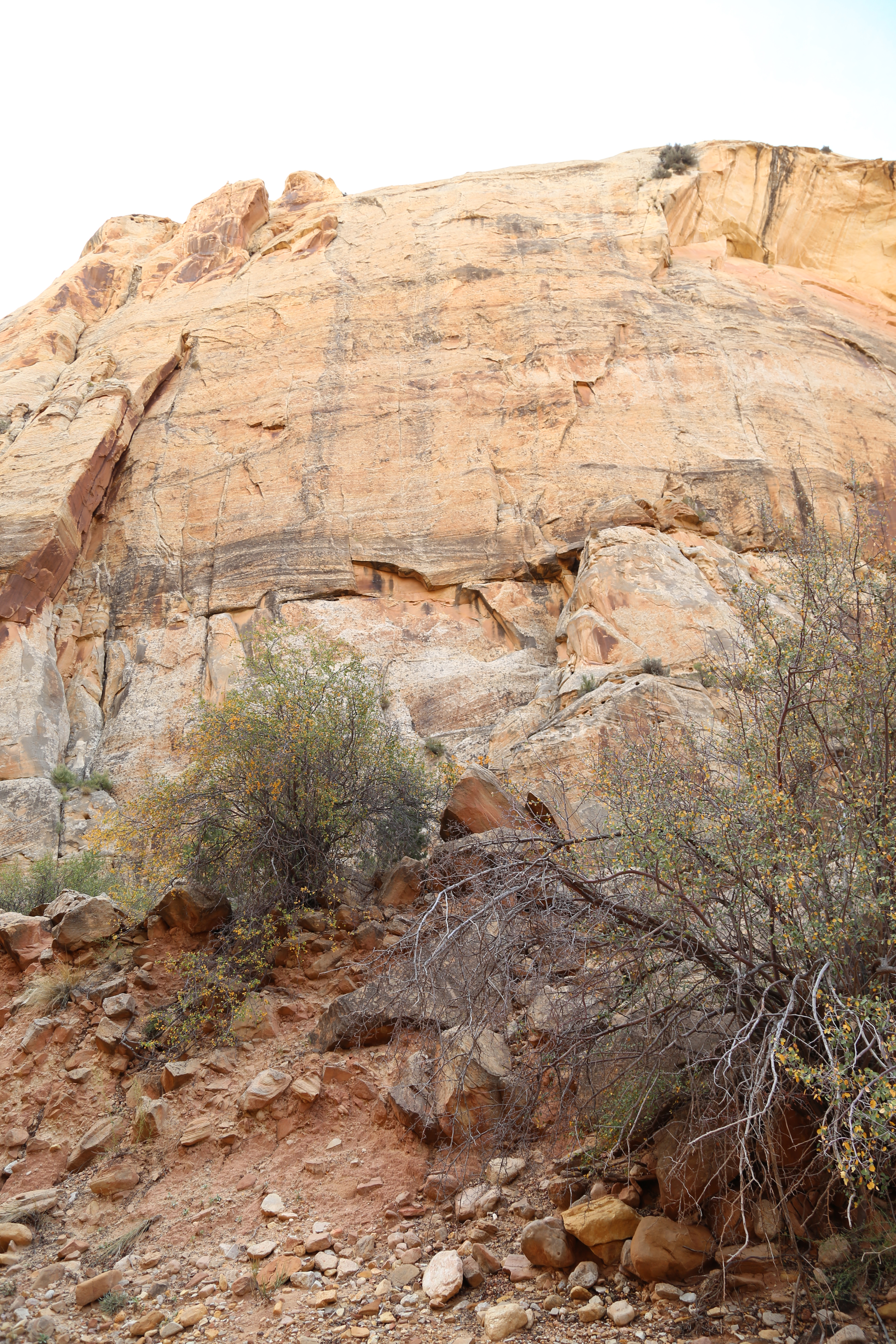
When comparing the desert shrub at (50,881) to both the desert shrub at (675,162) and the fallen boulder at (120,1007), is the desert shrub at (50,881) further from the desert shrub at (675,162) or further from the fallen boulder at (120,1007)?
the desert shrub at (675,162)

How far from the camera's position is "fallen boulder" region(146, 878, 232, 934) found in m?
8.15

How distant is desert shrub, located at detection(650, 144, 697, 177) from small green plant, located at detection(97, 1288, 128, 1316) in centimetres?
3066

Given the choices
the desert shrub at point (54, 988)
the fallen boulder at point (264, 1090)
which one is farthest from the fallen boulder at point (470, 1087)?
the desert shrub at point (54, 988)

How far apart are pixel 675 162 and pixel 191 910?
2880 cm

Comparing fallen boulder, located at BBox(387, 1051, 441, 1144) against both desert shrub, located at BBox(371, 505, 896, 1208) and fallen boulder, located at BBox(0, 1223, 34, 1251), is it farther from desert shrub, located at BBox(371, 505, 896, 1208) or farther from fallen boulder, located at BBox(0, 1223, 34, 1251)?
fallen boulder, located at BBox(0, 1223, 34, 1251)

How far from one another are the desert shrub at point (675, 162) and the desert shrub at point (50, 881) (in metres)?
26.3

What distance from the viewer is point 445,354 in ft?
75.6

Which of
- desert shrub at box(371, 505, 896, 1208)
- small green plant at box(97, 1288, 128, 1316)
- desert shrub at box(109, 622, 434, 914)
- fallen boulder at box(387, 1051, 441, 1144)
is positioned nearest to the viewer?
desert shrub at box(371, 505, 896, 1208)

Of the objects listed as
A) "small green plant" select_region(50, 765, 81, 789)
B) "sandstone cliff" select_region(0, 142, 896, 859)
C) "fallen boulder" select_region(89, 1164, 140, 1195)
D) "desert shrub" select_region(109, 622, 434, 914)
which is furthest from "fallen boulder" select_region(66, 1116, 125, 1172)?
"small green plant" select_region(50, 765, 81, 789)

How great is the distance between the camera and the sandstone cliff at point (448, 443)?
59.2ft

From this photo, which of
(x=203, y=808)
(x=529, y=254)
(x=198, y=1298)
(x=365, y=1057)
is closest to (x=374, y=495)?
(x=529, y=254)

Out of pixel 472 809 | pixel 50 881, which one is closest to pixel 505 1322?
pixel 472 809

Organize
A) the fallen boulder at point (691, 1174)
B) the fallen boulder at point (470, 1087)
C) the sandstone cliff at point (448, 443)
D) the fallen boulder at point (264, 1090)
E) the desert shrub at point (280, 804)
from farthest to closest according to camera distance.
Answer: the sandstone cliff at point (448, 443), the desert shrub at point (280, 804), the fallen boulder at point (264, 1090), the fallen boulder at point (470, 1087), the fallen boulder at point (691, 1174)

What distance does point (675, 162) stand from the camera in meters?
27.9
